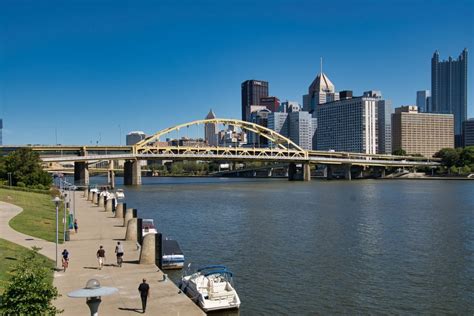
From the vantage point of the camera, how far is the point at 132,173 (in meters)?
142

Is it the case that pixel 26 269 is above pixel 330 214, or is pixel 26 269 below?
above

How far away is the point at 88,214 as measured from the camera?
5512 centimetres

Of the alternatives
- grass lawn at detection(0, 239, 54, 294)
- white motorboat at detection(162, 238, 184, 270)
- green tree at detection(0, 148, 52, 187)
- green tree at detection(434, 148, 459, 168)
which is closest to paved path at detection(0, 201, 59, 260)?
grass lawn at detection(0, 239, 54, 294)

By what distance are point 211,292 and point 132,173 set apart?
122158 millimetres

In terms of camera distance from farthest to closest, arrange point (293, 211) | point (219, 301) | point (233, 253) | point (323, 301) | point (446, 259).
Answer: point (293, 211), point (233, 253), point (446, 259), point (323, 301), point (219, 301)

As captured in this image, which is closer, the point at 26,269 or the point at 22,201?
the point at 26,269

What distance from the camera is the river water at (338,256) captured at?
78.1ft

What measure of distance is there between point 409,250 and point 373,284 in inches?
415

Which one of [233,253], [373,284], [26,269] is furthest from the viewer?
[233,253]

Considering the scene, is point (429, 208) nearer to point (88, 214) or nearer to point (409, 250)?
point (409, 250)

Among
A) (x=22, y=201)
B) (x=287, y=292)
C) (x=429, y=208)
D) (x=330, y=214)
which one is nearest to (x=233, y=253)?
(x=287, y=292)

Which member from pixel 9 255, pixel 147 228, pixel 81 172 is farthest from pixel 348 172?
pixel 9 255

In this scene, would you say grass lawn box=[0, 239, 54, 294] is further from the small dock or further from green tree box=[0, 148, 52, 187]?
green tree box=[0, 148, 52, 187]

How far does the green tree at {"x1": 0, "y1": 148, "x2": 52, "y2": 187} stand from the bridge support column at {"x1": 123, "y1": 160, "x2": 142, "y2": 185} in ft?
197
